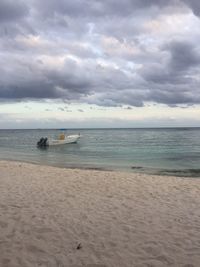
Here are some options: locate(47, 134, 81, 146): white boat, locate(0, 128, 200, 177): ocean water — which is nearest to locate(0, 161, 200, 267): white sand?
locate(0, 128, 200, 177): ocean water

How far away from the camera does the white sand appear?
15.9ft

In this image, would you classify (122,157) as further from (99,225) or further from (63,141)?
(99,225)

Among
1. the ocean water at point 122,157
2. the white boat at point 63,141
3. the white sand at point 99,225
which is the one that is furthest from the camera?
the white boat at point 63,141

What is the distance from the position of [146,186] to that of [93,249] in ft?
21.0

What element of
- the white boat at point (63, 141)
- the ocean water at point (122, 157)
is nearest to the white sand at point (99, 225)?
the ocean water at point (122, 157)

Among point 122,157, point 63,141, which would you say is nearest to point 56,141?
point 63,141

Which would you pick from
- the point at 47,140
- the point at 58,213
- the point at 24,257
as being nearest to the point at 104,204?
the point at 58,213

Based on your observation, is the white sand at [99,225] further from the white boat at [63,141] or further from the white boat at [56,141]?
the white boat at [63,141]

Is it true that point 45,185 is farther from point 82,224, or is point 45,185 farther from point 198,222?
point 198,222

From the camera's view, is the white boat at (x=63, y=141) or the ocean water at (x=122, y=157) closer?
the ocean water at (x=122, y=157)

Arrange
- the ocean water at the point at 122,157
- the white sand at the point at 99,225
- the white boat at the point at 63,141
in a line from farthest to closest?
the white boat at the point at 63,141 → the ocean water at the point at 122,157 → the white sand at the point at 99,225

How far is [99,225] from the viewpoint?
21.0 ft

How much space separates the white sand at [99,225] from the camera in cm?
484

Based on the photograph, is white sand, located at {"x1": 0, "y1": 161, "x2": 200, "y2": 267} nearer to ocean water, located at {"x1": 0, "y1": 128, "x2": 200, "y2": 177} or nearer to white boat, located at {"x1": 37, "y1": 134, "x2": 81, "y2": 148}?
ocean water, located at {"x1": 0, "y1": 128, "x2": 200, "y2": 177}
